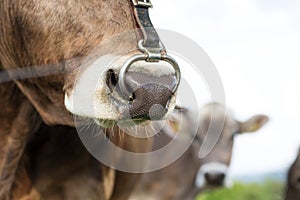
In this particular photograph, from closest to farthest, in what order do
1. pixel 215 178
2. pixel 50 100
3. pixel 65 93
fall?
pixel 65 93 → pixel 50 100 → pixel 215 178

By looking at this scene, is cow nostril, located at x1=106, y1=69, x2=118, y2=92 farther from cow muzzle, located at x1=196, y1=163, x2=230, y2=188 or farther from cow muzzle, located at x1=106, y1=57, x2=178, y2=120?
cow muzzle, located at x1=196, y1=163, x2=230, y2=188

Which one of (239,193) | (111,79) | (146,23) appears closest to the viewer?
(111,79)

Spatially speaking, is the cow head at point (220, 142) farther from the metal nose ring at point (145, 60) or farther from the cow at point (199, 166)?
the metal nose ring at point (145, 60)

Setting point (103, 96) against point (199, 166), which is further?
point (199, 166)

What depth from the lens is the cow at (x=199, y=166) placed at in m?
12.5

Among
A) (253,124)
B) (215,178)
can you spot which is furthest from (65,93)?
(253,124)

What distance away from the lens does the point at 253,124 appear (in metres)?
14.5

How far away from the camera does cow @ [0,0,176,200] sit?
343 centimetres

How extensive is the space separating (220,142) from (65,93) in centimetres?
1040

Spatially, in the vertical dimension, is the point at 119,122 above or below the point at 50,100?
above

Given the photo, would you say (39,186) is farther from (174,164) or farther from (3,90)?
(174,164)

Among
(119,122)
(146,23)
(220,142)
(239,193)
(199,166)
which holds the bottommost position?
(239,193)

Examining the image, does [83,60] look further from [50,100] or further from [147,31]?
[50,100]

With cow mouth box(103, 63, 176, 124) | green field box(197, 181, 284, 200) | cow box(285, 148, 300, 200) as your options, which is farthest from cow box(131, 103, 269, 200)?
cow mouth box(103, 63, 176, 124)
